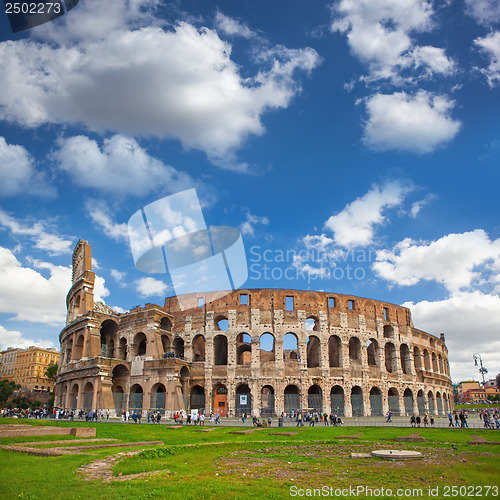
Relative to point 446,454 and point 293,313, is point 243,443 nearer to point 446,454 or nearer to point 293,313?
point 446,454

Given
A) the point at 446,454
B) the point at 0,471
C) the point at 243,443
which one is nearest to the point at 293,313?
the point at 243,443

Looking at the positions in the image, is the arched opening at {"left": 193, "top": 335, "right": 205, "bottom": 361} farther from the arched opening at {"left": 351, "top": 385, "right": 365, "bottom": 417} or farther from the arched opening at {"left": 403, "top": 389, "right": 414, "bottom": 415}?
the arched opening at {"left": 403, "top": 389, "right": 414, "bottom": 415}

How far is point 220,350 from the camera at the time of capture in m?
43.5

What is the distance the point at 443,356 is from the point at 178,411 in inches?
1552

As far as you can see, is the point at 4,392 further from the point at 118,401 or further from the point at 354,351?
the point at 354,351

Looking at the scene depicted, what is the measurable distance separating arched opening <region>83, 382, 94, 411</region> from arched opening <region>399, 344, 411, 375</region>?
32676 mm

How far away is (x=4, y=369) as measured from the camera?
11194cm

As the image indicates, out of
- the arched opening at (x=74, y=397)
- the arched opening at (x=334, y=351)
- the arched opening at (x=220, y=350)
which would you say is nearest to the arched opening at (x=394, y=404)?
the arched opening at (x=334, y=351)

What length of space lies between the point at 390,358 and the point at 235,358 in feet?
60.5

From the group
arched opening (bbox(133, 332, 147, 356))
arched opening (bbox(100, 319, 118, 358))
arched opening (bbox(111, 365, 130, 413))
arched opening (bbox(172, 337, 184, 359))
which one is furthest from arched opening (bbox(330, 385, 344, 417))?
arched opening (bbox(100, 319, 118, 358))

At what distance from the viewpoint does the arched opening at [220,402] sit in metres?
38.7

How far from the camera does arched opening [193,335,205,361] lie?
4331 cm

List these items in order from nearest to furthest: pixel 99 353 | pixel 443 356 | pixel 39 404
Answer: pixel 99 353 → pixel 443 356 → pixel 39 404
